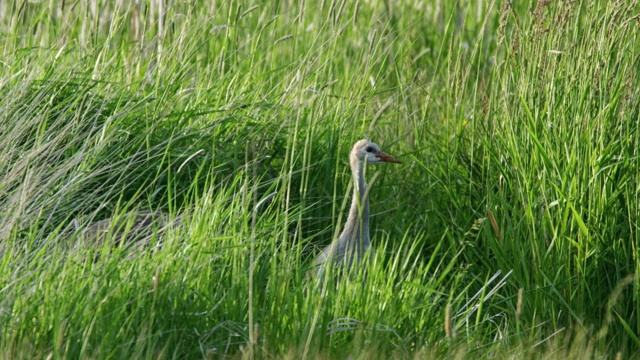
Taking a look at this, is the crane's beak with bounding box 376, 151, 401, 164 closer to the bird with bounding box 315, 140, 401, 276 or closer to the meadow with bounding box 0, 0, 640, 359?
the bird with bounding box 315, 140, 401, 276

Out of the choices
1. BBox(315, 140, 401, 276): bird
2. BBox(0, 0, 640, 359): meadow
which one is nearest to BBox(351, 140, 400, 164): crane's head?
BBox(315, 140, 401, 276): bird

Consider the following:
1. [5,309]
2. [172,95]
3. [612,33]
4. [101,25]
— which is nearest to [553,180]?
[612,33]

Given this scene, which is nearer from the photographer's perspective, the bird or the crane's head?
the bird

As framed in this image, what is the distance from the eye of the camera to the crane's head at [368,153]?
485 centimetres

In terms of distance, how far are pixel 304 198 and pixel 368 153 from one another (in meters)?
0.85

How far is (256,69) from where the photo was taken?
19.0 ft

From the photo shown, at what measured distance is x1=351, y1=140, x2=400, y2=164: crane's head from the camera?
15.9 ft

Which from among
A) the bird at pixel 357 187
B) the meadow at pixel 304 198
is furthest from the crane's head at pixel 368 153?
the meadow at pixel 304 198

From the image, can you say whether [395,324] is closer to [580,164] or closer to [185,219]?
[185,219]

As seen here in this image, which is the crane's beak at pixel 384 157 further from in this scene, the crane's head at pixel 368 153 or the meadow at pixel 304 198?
the meadow at pixel 304 198

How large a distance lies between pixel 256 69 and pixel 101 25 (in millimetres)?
935

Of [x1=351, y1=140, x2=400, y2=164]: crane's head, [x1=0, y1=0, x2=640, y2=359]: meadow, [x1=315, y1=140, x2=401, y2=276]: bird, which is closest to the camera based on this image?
[x1=0, y1=0, x2=640, y2=359]: meadow

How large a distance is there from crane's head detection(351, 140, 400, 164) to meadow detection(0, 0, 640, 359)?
0.52 ft

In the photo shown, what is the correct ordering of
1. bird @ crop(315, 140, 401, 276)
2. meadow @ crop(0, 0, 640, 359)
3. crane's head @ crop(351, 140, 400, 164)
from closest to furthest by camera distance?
meadow @ crop(0, 0, 640, 359) < bird @ crop(315, 140, 401, 276) < crane's head @ crop(351, 140, 400, 164)
